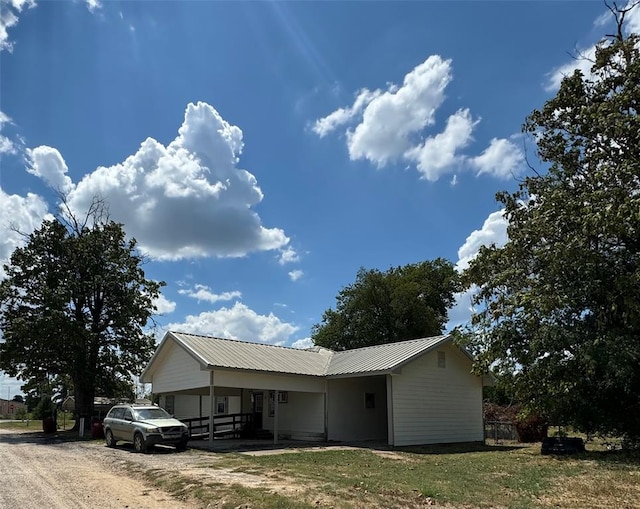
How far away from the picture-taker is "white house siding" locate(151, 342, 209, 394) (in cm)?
2184

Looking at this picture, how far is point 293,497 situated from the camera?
30.5 feet

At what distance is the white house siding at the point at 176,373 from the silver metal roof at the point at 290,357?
51cm

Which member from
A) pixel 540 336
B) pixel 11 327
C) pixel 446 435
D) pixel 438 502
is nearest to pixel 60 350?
pixel 11 327

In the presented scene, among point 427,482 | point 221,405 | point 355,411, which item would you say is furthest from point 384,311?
point 427,482

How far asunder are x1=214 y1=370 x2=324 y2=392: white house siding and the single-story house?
37mm

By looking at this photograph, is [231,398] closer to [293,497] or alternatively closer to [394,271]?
[293,497]

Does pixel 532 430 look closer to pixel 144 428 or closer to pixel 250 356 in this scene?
pixel 250 356

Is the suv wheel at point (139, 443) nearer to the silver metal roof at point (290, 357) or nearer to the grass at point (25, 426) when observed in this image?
the silver metal roof at point (290, 357)

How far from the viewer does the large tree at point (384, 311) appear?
4762 centimetres

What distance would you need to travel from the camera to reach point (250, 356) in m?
22.8

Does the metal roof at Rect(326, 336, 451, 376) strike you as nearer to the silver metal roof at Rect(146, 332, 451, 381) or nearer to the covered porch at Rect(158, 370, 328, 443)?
the silver metal roof at Rect(146, 332, 451, 381)

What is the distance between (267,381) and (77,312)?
17252 mm

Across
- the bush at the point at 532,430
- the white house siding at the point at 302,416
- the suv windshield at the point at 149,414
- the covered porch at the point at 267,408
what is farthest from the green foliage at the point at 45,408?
the bush at the point at 532,430

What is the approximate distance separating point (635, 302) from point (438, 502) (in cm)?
984
